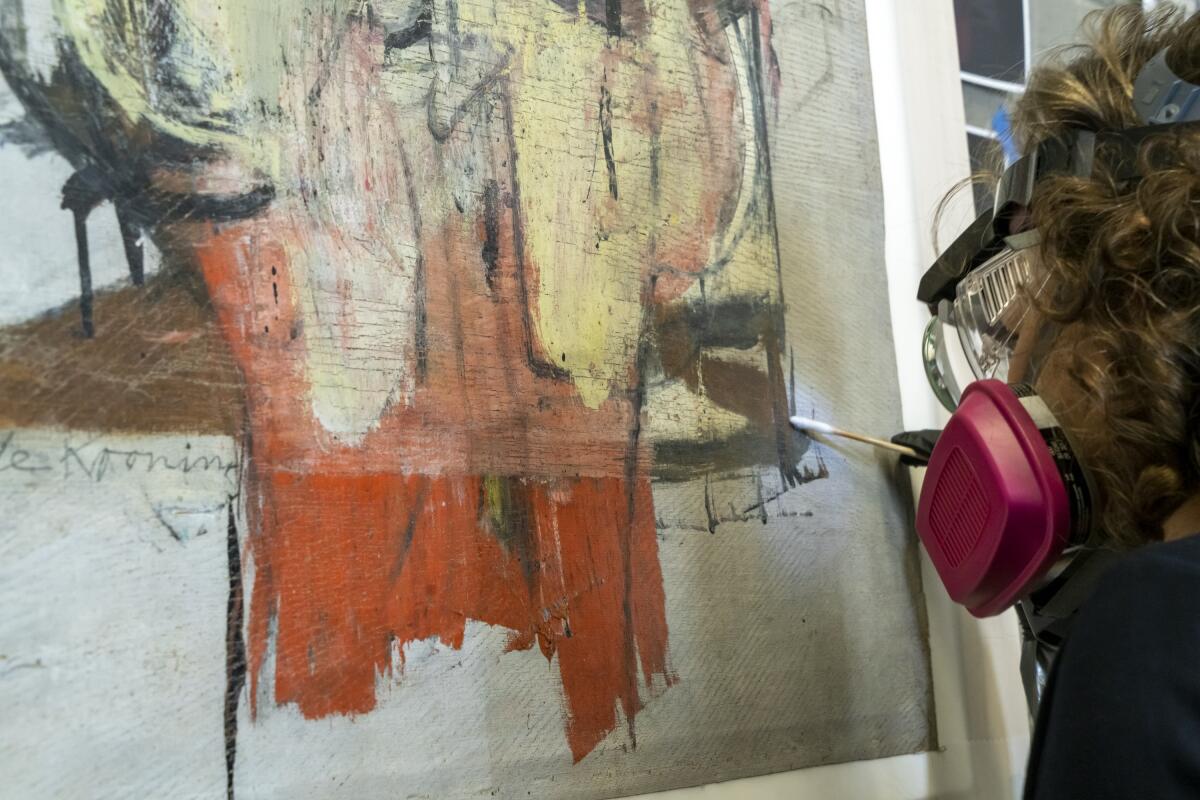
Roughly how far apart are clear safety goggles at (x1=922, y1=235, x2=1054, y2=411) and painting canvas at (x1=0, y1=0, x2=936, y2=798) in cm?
12

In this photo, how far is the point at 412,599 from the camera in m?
0.62

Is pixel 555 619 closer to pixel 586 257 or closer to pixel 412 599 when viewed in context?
pixel 412 599

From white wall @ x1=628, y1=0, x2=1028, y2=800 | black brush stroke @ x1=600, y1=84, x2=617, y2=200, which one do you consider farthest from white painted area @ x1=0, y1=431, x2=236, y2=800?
white wall @ x1=628, y1=0, x2=1028, y2=800

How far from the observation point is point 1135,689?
0.49 meters

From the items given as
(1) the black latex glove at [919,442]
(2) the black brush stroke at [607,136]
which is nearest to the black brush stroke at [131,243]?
(2) the black brush stroke at [607,136]

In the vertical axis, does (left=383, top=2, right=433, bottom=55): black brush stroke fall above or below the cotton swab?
above

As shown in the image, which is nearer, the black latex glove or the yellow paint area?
the yellow paint area

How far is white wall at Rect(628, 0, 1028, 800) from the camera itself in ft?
3.05

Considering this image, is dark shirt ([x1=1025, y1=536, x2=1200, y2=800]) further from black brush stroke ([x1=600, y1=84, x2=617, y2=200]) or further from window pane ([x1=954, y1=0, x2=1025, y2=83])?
window pane ([x1=954, y1=0, x2=1025, y2=83])

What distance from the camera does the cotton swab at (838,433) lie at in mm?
860

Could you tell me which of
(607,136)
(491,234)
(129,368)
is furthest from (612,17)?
(129,368)

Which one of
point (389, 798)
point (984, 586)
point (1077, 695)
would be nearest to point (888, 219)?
point (984, 586)

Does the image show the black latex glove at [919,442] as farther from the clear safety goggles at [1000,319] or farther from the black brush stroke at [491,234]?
the black brush stroke at [491,234]

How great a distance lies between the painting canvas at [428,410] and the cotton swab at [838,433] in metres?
0.01
